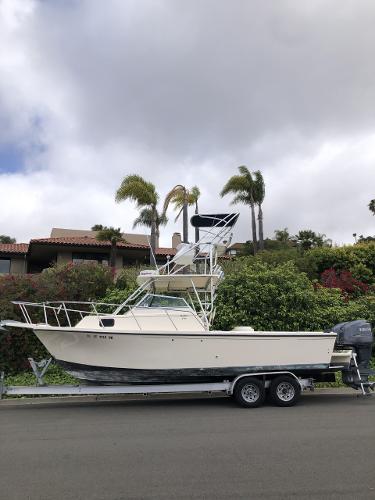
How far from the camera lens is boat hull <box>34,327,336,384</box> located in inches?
361

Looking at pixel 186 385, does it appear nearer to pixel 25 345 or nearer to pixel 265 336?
pixel 265 336

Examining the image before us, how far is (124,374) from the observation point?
30.5ft

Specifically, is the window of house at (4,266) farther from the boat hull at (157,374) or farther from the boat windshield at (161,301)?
the boat hull at (157,374)

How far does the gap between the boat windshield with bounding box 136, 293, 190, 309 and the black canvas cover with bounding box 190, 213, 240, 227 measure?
7.24 ft

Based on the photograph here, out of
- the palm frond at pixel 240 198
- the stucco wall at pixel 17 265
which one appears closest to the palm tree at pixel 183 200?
the palm frond at pixel 240 198

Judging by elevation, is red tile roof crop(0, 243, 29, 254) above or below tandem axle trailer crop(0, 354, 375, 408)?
above

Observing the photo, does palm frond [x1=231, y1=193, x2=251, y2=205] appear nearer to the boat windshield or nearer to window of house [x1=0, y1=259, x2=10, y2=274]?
window of house [x1=0, y1=259, x2=10, y2=274]

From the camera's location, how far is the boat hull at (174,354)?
9172 mm

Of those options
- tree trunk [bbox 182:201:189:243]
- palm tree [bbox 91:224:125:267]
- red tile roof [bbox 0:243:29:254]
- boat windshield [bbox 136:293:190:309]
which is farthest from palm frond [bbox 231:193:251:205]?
boat windshield [bbox 136:293:190:309]

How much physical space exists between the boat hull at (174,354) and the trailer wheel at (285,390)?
217 millimetres

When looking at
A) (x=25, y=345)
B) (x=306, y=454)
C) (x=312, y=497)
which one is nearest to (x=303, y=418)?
(x=306, y=454)

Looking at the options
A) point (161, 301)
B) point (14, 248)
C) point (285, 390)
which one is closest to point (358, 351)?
point (285, 390)

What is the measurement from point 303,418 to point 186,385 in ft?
7.38

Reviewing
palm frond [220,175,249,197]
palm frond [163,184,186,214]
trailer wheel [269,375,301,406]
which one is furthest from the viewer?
palm frond [220,175,249,197]
